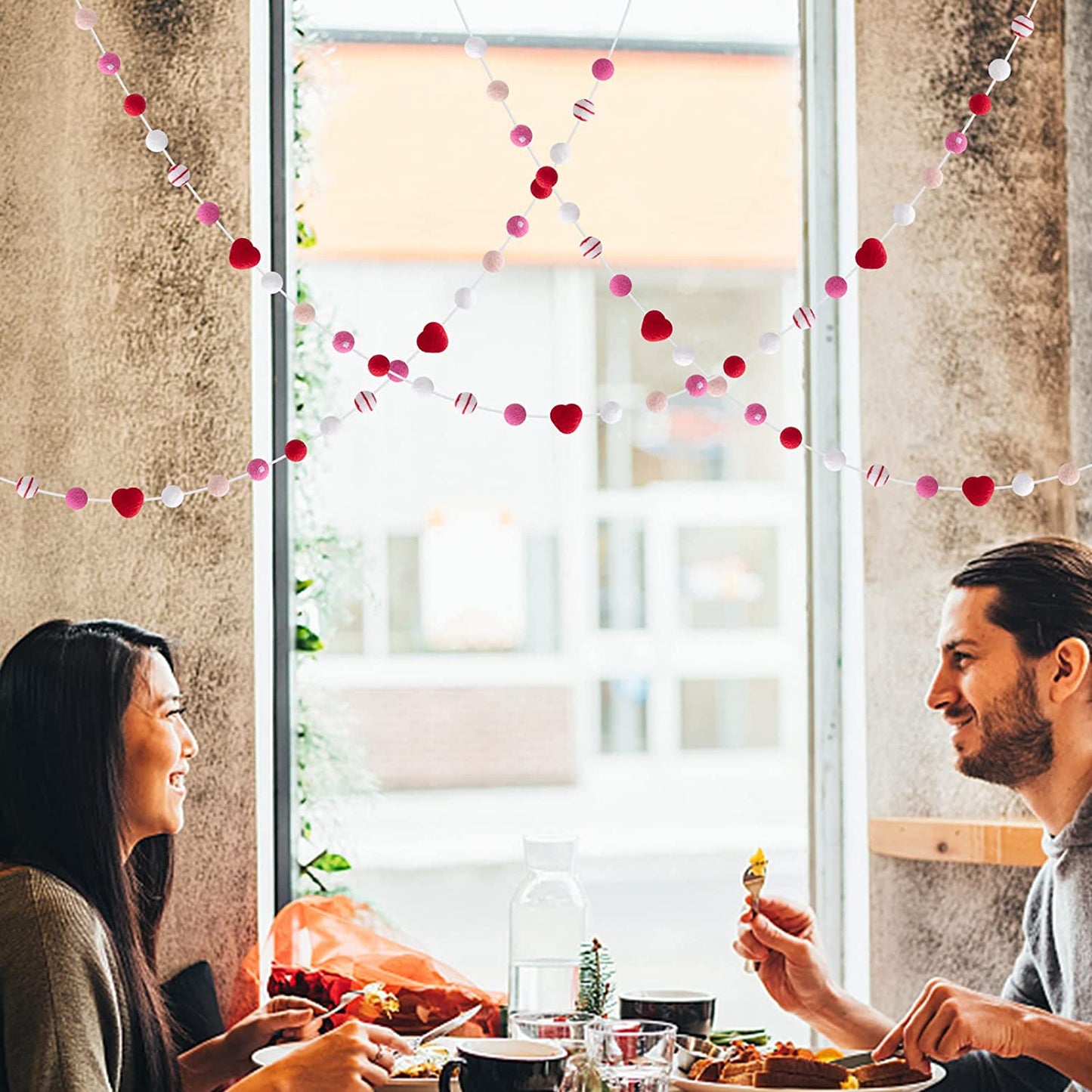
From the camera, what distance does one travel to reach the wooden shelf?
2244mm

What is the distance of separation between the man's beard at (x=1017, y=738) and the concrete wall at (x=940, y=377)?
1.58 feet

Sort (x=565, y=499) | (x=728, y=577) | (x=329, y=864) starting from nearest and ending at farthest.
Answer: (x=329, y=864)
(x=565, y=499)
(x=728, y=577)

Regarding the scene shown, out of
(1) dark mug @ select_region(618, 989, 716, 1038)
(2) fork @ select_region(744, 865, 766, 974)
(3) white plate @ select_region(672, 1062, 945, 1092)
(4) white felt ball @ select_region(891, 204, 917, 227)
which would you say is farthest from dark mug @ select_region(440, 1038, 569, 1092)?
(4) white felt ball @ select_region(891, 204, 917, 227)

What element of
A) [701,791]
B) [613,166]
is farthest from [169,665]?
[701,791]

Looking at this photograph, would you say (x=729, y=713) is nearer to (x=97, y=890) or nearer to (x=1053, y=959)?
(x=1053, y=959)

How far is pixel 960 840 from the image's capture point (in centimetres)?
229

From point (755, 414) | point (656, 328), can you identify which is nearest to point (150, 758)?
point (656, 328)

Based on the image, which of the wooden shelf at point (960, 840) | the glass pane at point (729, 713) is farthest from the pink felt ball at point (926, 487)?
the glass pane at point (729, 713)

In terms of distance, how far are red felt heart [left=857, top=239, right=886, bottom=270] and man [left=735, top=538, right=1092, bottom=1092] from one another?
16.8 inches

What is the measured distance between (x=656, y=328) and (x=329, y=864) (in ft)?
3.52

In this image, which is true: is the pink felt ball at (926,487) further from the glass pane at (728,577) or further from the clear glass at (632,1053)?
the glass pane at (728,577)

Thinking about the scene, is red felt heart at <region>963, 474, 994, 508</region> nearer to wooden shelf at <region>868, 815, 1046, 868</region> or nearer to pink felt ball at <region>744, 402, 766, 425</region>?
pink felt ball at <region>744, 402, 766, 425</region>

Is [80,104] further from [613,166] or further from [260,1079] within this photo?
[613,166]

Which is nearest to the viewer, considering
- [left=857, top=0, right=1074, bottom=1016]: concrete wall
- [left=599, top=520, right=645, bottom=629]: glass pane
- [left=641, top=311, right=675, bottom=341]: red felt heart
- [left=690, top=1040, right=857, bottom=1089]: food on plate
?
[left=690, top=1040, right=857, bottom=1089]: food on plate
